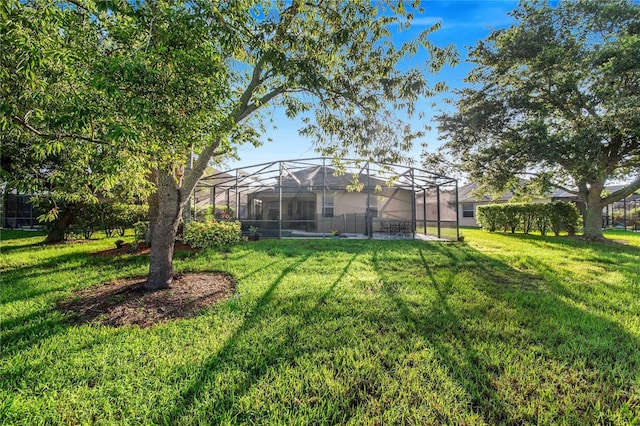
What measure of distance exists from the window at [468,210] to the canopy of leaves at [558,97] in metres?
11.7

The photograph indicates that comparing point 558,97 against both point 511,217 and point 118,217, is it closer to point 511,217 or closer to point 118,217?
point 511,217

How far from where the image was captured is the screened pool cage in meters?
12.4

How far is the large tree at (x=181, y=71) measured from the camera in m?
2.29

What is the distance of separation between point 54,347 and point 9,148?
676 cm

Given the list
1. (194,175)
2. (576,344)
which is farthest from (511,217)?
(194,175)

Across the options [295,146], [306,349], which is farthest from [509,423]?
[295,146]

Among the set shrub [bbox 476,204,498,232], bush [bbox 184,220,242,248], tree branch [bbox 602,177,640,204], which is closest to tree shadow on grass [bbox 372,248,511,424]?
bush [bbox 184,220,242,248]

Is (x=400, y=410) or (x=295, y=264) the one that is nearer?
(x=400, y=410)

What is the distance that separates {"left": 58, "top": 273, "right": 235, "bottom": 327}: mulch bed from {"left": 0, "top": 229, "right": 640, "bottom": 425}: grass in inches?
10.6

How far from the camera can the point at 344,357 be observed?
255 cm

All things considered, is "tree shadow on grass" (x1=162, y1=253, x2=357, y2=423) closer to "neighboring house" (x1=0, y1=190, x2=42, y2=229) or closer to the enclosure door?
the enclosure door

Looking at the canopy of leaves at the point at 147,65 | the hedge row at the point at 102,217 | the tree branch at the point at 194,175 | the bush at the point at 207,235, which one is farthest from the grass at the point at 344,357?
the hedge row at the point at 102,217

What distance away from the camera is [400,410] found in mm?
1876

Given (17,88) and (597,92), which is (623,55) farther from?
(17,88)
